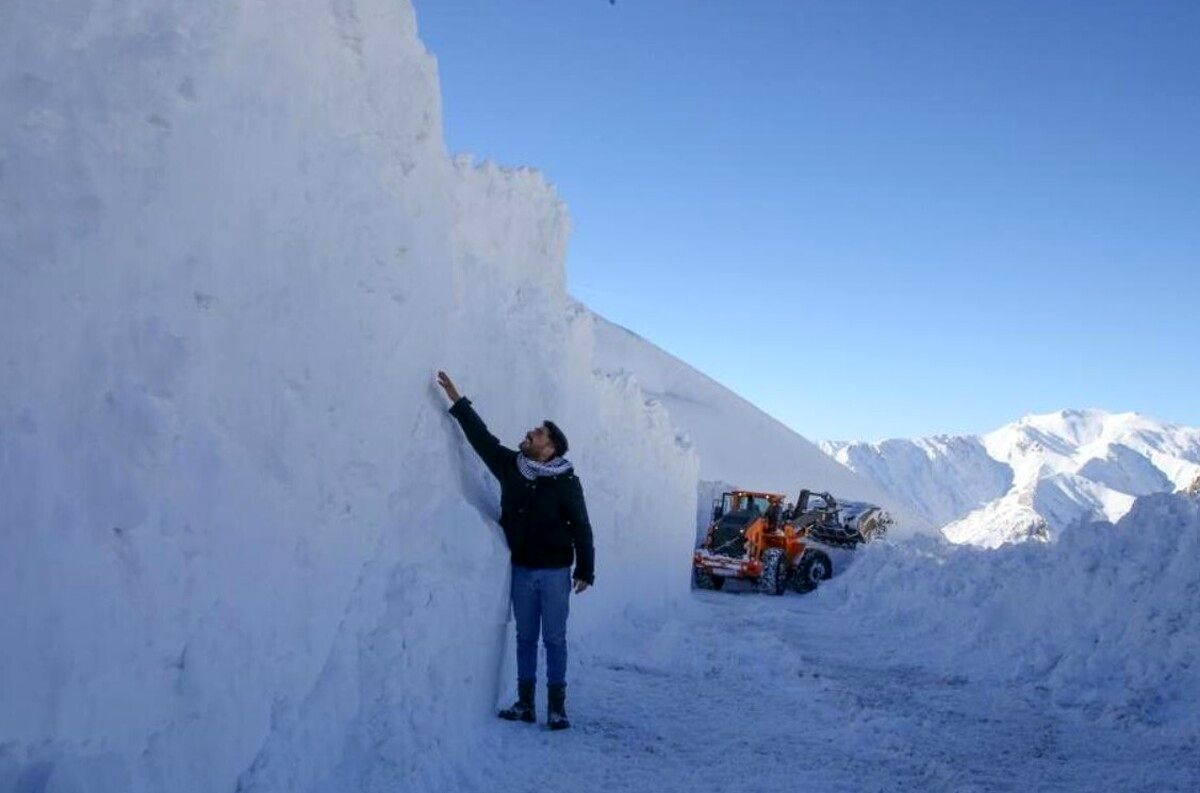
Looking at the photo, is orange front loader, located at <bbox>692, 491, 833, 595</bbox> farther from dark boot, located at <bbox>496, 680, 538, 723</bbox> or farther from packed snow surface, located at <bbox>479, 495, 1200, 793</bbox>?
dark boot, located at <bbox>496, 680, 538, 723</bbox>

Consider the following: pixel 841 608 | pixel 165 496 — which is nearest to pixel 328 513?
pixel 165 496

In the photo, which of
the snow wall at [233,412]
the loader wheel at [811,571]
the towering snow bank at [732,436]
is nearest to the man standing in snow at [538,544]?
the snow wall at [233,412]

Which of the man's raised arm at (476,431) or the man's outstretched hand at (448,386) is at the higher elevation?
the man's outstretched hand at (448,386)

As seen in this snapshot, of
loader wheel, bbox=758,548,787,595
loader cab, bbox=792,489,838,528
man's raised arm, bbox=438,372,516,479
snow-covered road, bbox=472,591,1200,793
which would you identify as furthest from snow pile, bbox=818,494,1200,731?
loader cab, bbox=792,489,838,528

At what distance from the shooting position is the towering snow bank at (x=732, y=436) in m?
46.8

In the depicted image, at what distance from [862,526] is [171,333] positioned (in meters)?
25.5

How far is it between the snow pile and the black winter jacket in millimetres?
4420

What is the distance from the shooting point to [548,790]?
5.11 meters

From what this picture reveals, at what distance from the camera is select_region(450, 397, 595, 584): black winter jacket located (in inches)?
249

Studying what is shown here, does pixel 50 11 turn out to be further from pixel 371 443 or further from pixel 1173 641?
pixel 1173 641

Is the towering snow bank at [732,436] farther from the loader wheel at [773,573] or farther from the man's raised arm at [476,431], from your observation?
the man's raised arm at [476,431]

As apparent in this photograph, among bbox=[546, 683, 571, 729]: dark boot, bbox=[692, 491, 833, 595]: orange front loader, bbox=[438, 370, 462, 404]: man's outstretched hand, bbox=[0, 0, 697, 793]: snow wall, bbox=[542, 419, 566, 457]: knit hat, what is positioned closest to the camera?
bbox=[0, 0, 697, 793]: snow wall

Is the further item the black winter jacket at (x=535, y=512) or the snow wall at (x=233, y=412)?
the black winter jacket at (x=535, y=512)

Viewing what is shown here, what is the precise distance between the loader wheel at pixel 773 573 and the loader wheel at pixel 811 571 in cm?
87
